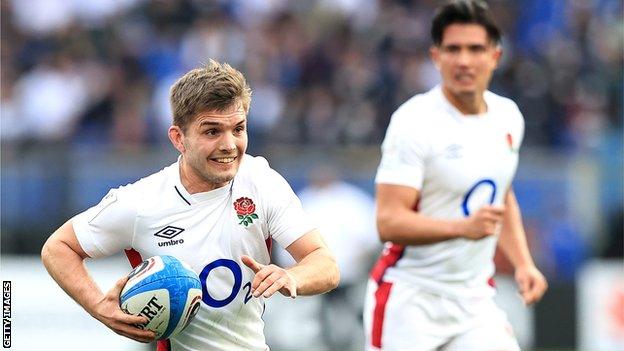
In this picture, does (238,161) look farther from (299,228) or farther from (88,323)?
(88,323)

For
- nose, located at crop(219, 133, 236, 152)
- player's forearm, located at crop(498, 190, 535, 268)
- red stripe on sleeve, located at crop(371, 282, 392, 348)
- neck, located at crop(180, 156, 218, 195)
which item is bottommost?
red stripe on sleeve, located at crop(371, 282, 392, 348)

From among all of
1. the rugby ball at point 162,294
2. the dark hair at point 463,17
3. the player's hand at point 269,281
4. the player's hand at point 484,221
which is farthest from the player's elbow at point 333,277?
the dark hair at point 463,17

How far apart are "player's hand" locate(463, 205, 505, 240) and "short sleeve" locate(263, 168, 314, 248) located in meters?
1.00

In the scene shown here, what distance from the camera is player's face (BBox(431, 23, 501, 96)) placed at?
285 inches

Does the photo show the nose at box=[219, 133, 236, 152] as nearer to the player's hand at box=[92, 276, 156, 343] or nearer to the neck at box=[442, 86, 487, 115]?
the player's hand at box=[92, 276, 156, 343]

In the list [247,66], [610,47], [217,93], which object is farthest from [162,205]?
[610,47]

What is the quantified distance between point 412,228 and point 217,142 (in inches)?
64.0

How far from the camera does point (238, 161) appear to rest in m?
5.64

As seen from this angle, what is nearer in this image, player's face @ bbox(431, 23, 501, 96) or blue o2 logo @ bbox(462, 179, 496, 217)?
blue o2 logo @ bbox(462, 179, 496, 217)

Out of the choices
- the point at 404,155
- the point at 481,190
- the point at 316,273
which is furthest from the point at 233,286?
the point at 481,190

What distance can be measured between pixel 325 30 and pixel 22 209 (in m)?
4.76

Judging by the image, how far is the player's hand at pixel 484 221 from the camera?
247 inches

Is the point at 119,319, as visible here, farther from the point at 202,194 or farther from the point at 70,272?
the point at 202,194

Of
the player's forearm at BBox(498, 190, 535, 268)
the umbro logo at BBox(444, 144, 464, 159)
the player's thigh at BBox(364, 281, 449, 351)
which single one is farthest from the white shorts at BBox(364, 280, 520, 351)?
the umbro logo at BBox(444, 144, 464, 159)
